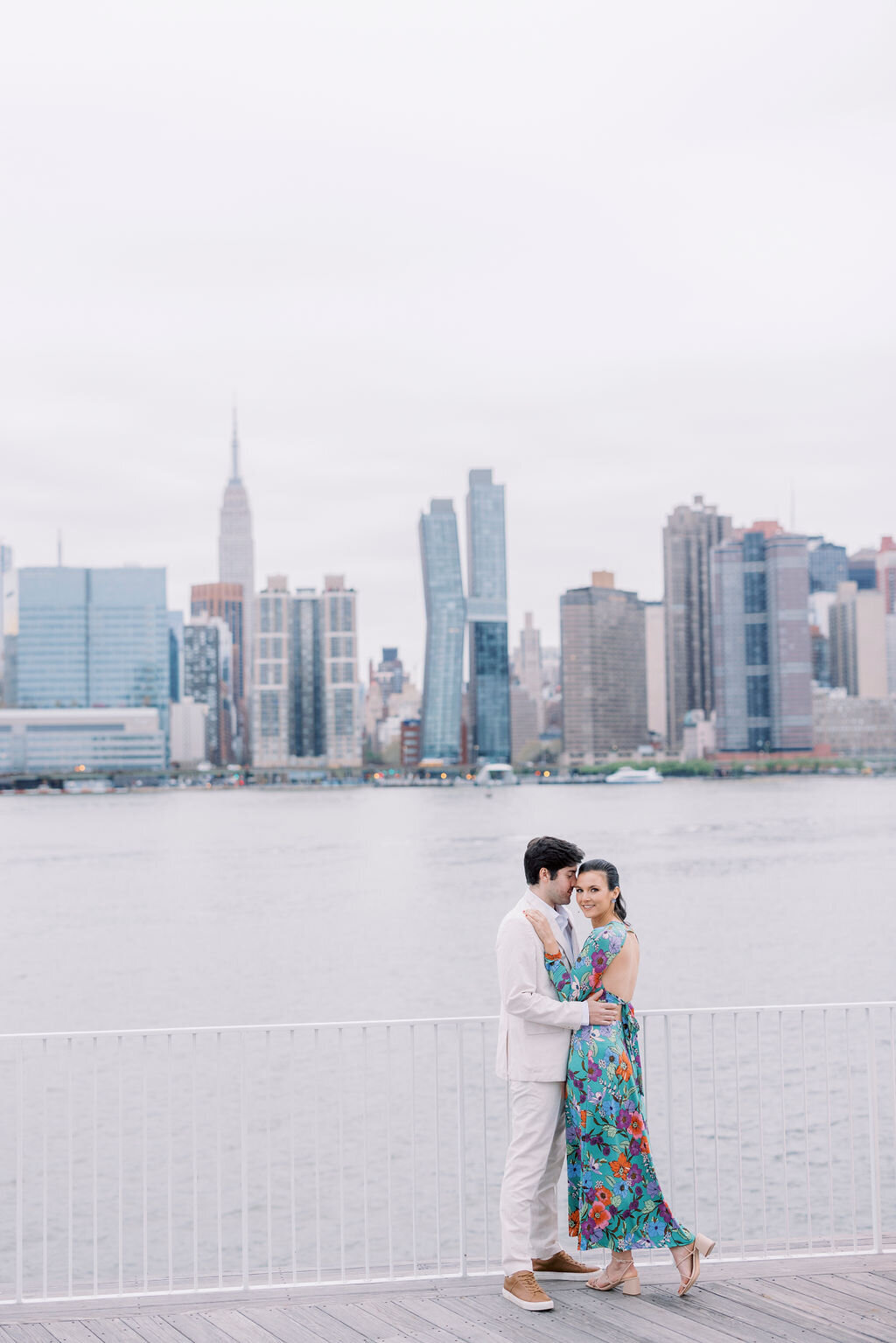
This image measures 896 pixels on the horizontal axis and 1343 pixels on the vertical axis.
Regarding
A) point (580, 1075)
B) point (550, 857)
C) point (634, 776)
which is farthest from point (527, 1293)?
point (634, 776)

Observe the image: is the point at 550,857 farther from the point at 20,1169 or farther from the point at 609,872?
the point at 20,1169

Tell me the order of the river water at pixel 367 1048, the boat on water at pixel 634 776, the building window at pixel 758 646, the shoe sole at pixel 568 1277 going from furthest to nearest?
the building window at pixel 758 646
the boat on water at pixel 634 776
the river water at pixel 367 1048
the shoe sole at pixel 568 1277

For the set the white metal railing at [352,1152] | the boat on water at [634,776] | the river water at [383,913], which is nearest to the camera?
the white metal railing at [352,1152]

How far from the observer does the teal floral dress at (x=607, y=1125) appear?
5.01m

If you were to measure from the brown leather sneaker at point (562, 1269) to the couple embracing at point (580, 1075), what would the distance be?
0.54 ft

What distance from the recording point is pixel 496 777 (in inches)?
7293

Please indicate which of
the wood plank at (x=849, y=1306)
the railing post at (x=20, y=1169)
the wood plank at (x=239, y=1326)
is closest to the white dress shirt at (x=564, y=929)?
the wood plank at (x=849, y=1306)

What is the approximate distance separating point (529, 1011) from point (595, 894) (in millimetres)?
532

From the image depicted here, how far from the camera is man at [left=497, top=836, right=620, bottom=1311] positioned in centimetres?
496

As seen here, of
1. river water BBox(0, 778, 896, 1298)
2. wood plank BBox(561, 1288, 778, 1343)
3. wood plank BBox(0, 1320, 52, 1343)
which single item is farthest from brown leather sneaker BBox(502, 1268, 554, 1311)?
wood plank BBox(0, 1320, 52, 1343)

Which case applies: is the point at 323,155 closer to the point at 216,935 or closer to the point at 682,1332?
the point at 216,935

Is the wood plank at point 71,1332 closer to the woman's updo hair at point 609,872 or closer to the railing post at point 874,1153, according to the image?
the woman's updo hair at point 609,872

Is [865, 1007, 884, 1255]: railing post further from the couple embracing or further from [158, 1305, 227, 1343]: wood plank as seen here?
[158, 1305, 227, 1343]: wood plank

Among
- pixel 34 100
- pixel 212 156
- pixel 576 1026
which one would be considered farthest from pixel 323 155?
pixel 576 1026
